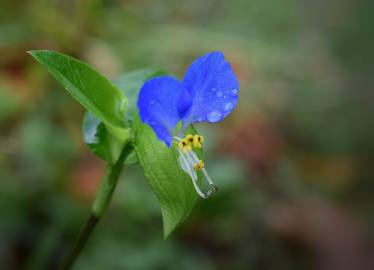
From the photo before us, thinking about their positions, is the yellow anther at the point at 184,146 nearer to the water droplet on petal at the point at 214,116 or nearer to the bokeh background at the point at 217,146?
the water droplet on petal at the point at 214,116

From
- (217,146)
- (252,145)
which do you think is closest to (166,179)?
(217,146)

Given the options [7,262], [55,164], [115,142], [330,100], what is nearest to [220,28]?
[330,100]

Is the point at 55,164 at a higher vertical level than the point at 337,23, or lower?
higher

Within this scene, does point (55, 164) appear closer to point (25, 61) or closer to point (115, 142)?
point (25, 61)

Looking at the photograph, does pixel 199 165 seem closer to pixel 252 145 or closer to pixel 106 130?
pixel 106 130

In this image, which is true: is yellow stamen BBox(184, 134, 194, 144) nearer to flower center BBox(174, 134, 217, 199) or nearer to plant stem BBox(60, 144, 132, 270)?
flower center BBox(174, 134, 217, 199)
